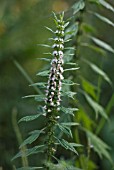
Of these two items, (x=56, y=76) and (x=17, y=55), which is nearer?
(x=56, y=76)

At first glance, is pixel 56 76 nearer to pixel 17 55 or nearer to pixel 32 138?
pixel 32 138

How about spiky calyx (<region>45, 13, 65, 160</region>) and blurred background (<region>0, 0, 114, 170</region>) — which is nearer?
spiky calyx (<region>45, 13, 65, 160</region>)

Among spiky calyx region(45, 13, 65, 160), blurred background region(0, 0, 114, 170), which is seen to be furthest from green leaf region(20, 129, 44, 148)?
blurred background region(0, 0, 114, 170)

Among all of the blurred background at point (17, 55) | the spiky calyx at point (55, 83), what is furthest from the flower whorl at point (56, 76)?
the blurred background at point (17, 55)

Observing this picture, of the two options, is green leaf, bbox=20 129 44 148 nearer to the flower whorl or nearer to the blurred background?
the flower whorl

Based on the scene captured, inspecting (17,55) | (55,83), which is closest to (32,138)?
(55,83)

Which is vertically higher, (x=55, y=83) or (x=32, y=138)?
(x=55, y=83)

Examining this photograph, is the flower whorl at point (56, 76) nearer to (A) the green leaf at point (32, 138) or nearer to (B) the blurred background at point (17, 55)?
(A) the green leaf at point (32, 138)

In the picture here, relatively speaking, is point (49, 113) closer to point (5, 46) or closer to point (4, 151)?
point (4, 151)

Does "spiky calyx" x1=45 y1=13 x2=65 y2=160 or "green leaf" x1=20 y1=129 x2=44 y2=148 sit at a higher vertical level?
"spiky calyx" x1=45 y1=13 x2=65 y2=160
